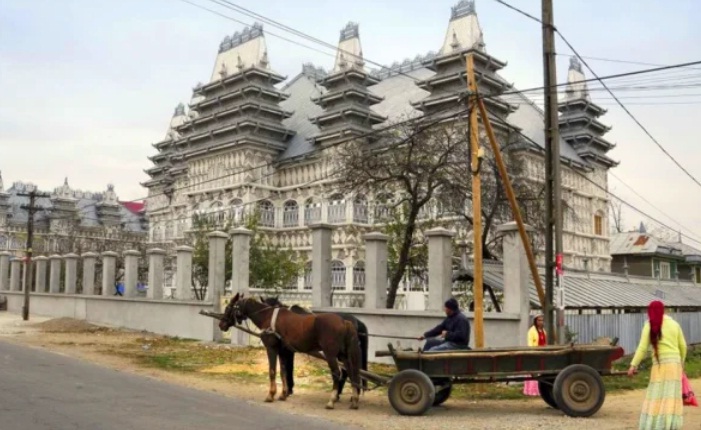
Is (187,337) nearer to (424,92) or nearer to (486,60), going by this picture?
(486,60)

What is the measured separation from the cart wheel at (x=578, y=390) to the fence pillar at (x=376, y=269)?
8060mm

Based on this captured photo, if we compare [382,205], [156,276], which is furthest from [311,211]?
[156,276]

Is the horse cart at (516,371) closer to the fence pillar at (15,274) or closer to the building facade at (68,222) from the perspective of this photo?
the fence pillar at (15,274)

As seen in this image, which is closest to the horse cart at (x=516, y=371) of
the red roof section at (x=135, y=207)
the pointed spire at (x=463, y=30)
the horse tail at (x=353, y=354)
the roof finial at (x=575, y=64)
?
the horse tail at (x=353, y=354)

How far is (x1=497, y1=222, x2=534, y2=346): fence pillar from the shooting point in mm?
14664

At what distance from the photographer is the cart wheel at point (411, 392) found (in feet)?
33.7

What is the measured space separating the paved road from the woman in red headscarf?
3758mm

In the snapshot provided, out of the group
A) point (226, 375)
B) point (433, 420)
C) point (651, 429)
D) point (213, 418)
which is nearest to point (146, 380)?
point (226, 375)

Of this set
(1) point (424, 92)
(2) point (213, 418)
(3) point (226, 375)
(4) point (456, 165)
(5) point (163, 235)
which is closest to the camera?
(2) point (213, 418)

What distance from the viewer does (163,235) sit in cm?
5322

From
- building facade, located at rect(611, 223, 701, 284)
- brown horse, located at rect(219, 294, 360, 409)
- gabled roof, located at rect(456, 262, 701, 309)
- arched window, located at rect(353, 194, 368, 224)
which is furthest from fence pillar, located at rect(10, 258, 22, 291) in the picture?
building facade, located at rect(611, 223, 701, 284)

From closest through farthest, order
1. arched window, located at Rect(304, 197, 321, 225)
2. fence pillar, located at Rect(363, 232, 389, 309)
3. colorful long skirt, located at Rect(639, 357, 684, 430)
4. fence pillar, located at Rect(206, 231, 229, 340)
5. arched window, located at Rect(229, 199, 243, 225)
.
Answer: colorful long skirt, located at Rect(639, 357, 684, 430) < fence pillar, located at Rect(363, 232, 389, 309) < fence pillar, located at Rect(206, 231, 229, 340) < arched window, located at Rect(229, 199, 243, 225) < arched window, located at Rect(304, 197, 321, 225)

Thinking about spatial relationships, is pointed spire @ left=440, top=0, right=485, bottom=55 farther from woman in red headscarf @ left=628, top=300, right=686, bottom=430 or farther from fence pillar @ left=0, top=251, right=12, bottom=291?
woman in red headscarf @ left=628, top=300, right=686, bottom=430

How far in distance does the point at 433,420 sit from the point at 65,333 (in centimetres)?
2002
